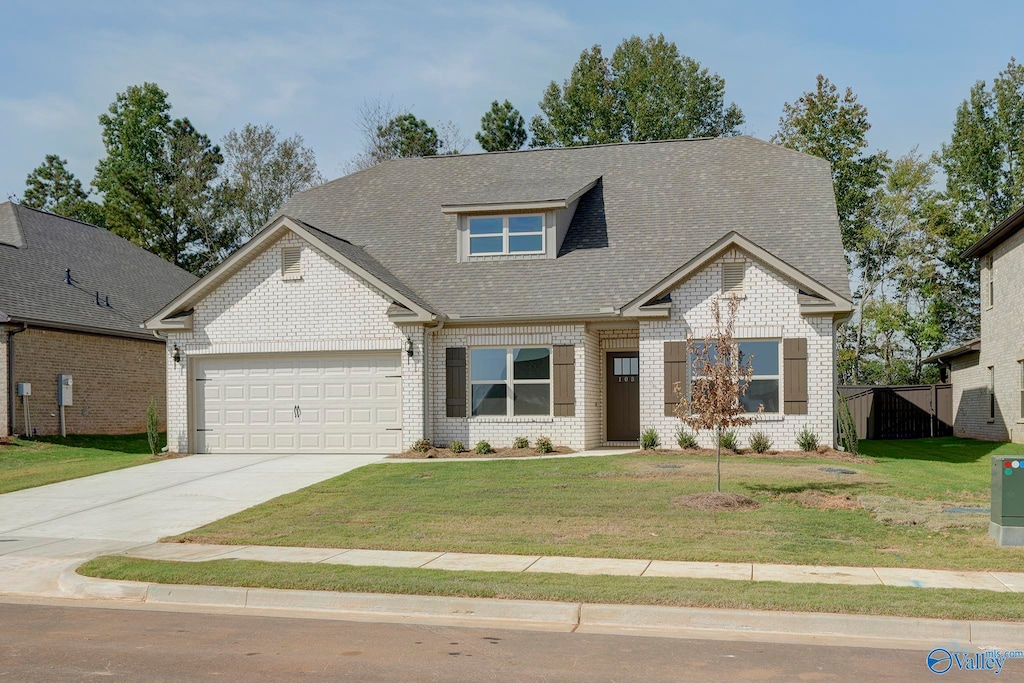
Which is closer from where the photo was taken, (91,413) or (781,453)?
(781,453)

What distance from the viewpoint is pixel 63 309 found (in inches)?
1117

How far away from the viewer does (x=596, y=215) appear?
982 inches

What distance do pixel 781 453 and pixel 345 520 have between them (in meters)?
10.1

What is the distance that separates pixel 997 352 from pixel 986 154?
74.4 ft

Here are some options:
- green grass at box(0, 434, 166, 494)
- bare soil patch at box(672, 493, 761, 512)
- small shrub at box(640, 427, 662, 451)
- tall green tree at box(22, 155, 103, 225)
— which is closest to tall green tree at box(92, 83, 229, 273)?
tall green tree at box(22, 155, 103, 225)

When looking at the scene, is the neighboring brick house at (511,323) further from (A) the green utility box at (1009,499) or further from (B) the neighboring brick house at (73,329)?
(A) the green utility box at (1009,499)

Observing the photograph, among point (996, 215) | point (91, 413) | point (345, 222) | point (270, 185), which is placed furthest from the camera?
point (270, 185)

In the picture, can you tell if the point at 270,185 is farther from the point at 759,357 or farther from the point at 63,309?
the point at 759,357

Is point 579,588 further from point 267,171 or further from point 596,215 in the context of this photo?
point 267,171

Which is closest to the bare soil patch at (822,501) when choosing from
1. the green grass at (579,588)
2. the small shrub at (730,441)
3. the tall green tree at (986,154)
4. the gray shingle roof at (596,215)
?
the green grass at (579,588)

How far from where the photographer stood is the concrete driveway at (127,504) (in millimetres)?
12117

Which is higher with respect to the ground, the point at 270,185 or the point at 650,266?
the point at 270,185

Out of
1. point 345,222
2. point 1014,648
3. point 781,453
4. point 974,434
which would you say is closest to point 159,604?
point 1014,648

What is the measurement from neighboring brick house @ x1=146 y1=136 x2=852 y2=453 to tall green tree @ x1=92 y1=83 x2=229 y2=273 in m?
32.4
